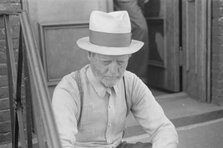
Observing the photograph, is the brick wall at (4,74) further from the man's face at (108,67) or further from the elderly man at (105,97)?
the man's face at (108,67)

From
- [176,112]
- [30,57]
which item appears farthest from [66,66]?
[30,57]

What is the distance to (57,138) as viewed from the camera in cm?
140

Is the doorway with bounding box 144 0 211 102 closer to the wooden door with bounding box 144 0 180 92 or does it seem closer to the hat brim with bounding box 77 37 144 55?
the wooden door with bounding box 144 0 180 92

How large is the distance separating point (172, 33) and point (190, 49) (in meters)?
0.30

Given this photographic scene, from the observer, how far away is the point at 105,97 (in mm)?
2314

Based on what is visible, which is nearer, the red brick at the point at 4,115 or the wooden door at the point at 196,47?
the red brick at the point at 4,115

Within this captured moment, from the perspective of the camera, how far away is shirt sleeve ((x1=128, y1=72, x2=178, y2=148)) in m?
2.33

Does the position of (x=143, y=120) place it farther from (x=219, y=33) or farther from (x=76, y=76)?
(x=219, y=33)

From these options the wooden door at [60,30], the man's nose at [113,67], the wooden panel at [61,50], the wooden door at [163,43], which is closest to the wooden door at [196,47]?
the wooden door at [163,43]

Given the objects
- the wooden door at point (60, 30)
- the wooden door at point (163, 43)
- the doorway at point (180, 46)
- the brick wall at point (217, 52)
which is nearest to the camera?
the wooden door at point (60, 30)

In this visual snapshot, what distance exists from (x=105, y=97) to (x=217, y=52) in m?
2.42

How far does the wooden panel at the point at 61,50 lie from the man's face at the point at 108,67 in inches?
64.8

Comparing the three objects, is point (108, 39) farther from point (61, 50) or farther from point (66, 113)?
point (61, 50)

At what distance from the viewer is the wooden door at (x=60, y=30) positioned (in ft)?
12.3
